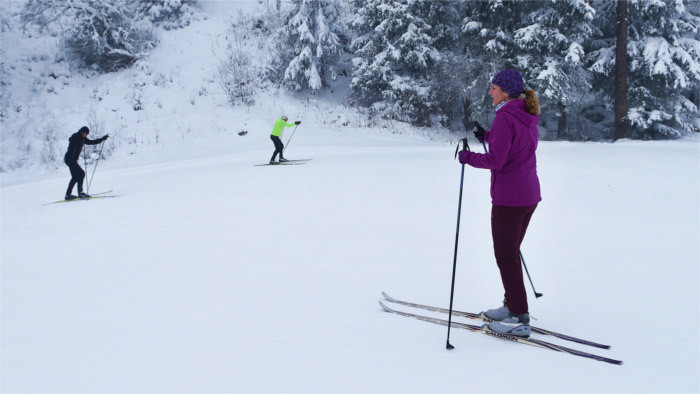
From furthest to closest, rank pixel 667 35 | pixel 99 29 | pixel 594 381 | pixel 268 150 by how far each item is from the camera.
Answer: pixel 99 29, pixel 667 35, pixel 268 150, pixel 594 381

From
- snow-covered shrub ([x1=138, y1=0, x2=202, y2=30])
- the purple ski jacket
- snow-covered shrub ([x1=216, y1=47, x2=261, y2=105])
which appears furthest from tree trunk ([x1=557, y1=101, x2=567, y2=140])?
snow-covered shrub ([x1=138, y1=0, x2=202, y2=30])

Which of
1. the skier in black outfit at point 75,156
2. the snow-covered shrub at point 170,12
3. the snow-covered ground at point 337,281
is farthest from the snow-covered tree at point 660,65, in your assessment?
the snow-covered shrub at point 170,12

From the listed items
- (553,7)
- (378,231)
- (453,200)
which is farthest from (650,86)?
(378,231)

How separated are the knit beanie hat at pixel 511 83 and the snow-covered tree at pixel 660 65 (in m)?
17.6

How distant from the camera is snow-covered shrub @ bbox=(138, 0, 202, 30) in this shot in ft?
88.9

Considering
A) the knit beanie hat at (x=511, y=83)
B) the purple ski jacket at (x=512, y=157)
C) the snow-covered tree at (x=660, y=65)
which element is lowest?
the purple ski jacket at (x=512, y=157)

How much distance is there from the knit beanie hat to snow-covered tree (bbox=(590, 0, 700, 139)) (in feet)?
57.6

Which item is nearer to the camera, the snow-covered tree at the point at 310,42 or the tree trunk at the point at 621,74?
the tree trunk at the point at 621,74

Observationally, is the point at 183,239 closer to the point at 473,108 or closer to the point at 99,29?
the point at 473,108

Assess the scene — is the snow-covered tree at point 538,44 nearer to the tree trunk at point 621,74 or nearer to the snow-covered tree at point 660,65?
the tree trunk at point 621,74

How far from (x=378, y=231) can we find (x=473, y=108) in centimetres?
1567

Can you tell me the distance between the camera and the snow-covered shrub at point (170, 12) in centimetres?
2709

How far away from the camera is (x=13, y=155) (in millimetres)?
19266

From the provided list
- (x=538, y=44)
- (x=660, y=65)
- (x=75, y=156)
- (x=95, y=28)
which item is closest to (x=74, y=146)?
(x=75, y=156)
